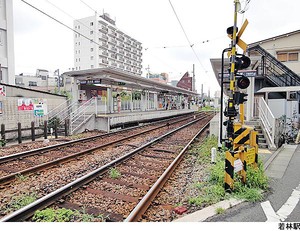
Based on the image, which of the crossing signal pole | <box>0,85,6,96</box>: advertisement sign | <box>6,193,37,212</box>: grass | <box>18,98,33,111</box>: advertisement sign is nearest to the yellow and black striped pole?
the crossing signal pole

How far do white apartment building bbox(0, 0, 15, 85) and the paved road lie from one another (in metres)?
21.4

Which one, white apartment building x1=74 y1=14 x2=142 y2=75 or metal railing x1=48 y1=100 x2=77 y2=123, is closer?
metal railing x1=48 y1=100 x2=77 y2=123

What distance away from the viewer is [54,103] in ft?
47.4

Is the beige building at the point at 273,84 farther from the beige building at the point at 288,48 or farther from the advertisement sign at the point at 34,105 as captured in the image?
the advertisement sign at the point at 34,105

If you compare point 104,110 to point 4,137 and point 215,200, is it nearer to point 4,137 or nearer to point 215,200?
point 4,137

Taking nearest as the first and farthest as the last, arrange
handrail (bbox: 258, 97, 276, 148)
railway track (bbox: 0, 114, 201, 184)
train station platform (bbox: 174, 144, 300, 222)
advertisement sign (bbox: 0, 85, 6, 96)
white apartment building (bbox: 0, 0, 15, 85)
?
1. train station platform (bbox: 174, 144, 300, 222)
2. railway track (bbox: 0, 114, 201, 184)
3. handrail (bbox: 258, 97, 276, 148)
4. advertisement sign (bbox: 0, 85, 6, 96)
5. white apartment building (bbox: 0, 0, 15, 85)

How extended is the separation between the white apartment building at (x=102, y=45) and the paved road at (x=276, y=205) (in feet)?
173

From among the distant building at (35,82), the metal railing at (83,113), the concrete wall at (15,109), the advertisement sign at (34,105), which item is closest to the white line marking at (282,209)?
the metal railing at (83,113)

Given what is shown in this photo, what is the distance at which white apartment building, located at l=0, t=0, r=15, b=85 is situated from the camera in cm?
1941

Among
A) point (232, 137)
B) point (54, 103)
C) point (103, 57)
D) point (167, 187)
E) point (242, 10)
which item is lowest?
point (167, 187)

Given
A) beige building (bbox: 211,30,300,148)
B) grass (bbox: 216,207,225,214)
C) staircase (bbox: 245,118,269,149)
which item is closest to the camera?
grass (bbox: 216,207,225,214)

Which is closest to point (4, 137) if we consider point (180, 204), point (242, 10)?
point (180, 204)

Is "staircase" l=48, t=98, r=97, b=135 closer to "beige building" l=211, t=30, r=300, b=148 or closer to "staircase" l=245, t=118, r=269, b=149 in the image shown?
"beige building" l=211, t=30, r=300, b=148

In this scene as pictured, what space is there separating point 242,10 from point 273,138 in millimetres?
6009
